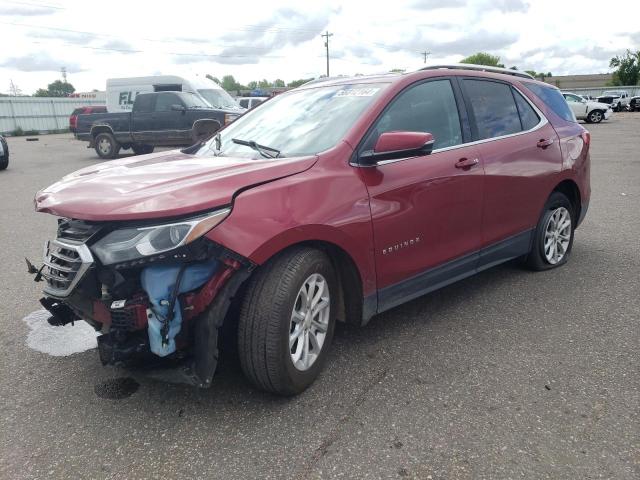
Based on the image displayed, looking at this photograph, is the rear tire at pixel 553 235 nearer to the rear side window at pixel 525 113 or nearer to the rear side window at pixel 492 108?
the rear side window at pixel 525 113

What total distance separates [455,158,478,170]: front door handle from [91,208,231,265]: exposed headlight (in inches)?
74.4

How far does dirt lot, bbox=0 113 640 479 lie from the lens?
242cm

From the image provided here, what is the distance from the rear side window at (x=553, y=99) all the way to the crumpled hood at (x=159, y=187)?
9.28ft

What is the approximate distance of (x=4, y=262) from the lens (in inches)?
221

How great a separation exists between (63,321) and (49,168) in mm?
13642

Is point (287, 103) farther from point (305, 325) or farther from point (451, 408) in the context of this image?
point (451, 408)

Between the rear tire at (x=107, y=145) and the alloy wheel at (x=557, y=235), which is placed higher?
the rear tire at (x=107, y=145)

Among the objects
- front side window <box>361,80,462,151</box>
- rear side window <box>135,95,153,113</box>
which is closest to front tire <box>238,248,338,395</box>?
front side window <box>361,80,462,151</box>

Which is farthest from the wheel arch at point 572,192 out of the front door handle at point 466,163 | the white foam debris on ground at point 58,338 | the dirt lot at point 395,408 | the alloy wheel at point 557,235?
the white foam debris on ground at point 58,338

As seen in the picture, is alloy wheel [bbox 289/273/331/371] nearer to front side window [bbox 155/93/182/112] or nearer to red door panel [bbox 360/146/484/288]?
red door panel [bbox 360/146/484/288]

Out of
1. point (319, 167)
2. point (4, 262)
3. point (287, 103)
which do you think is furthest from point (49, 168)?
point (319, 167)

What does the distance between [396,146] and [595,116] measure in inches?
1275

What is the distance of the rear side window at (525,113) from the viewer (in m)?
4.51

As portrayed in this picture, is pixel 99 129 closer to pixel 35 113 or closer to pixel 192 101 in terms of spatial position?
pixel 192 101
